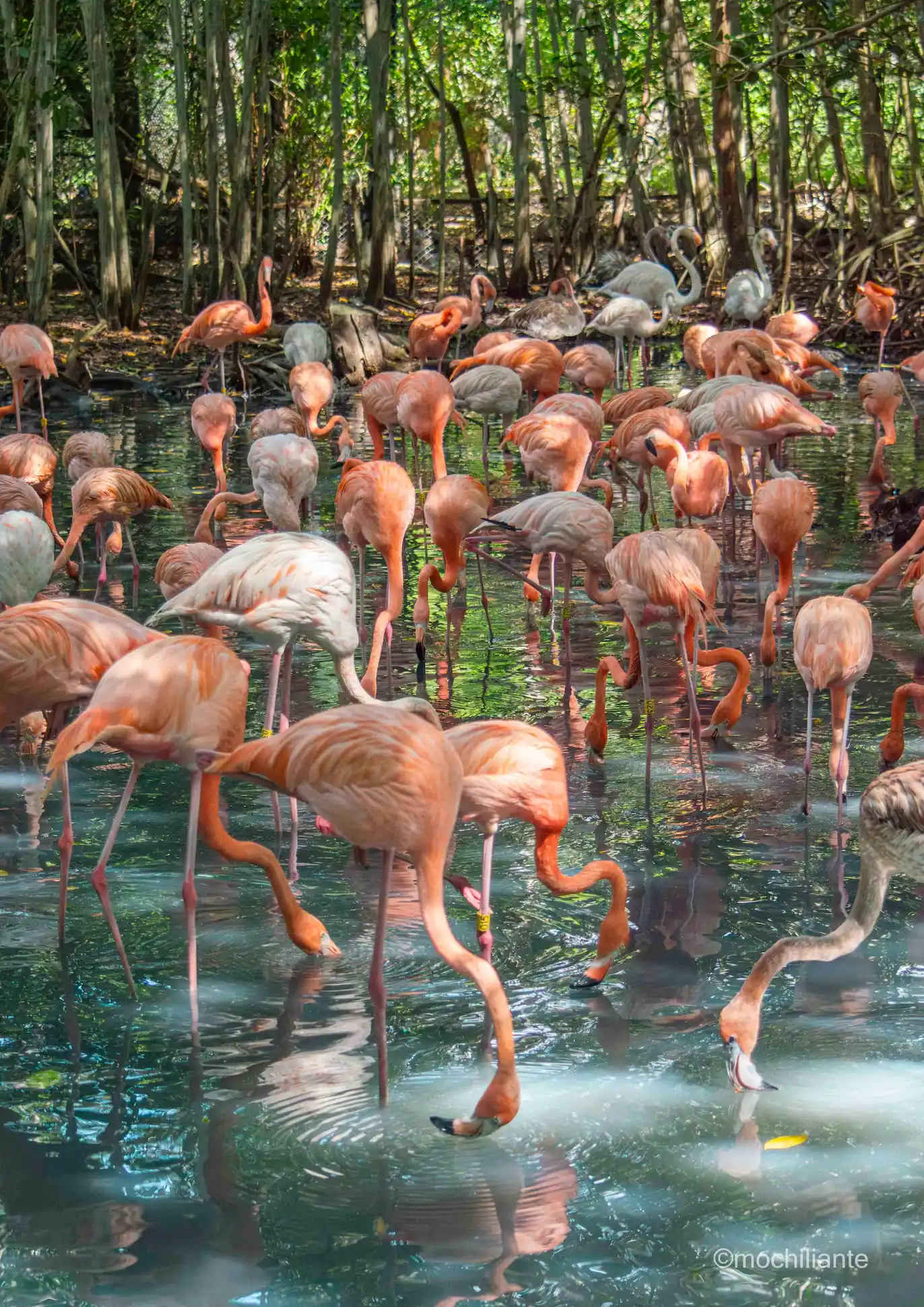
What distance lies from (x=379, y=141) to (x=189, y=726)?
48.2 feet

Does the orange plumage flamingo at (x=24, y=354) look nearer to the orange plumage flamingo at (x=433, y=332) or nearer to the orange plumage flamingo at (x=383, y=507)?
the orange plumage flamingo at (x=433, y=332)

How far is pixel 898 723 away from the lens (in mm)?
5141

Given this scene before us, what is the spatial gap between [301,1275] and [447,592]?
4536 millimetres

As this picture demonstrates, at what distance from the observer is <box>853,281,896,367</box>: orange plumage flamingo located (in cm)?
1429

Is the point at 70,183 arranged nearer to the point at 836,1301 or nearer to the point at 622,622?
the point at 622,622

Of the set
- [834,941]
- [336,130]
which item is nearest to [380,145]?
[336,130]

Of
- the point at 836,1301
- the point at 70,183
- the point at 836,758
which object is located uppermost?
the point at 70,183

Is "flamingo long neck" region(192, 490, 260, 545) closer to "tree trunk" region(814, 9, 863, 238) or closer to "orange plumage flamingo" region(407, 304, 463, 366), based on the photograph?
"orange plumage flamingo" region(407, 304, 463, 366)

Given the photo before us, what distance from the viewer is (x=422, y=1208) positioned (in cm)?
292

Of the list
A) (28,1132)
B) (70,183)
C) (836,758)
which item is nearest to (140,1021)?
(28,1132)

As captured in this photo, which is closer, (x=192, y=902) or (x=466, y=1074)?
(x=466, y=1074)

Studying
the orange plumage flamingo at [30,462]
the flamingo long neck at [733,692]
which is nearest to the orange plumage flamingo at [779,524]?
the flamingo long neck at [733,692]

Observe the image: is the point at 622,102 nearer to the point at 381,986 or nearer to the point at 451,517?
the point at 451,517

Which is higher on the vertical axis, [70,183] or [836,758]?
[70,183]
